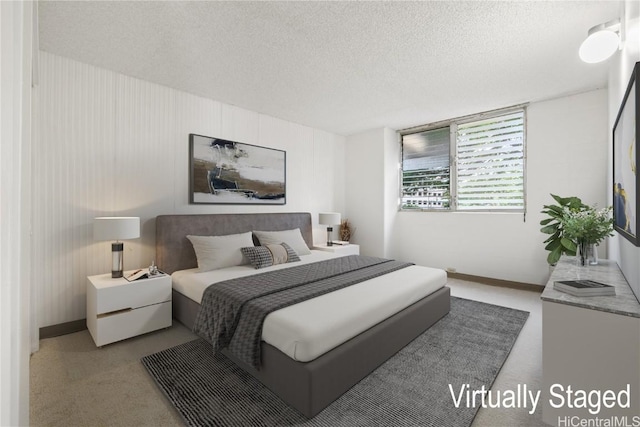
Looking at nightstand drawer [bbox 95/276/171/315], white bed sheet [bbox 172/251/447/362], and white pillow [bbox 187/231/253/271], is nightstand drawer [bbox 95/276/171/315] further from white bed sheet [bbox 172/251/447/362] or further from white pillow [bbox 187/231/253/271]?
white pillow [bbox 187/231/253/271]

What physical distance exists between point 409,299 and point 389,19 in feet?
7.70

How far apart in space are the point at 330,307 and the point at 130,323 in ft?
6.27

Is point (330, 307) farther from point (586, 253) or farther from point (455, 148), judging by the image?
point (455, 148)

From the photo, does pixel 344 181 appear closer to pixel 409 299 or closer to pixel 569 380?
pixel 409 299

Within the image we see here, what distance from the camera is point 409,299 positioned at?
8.38 ft

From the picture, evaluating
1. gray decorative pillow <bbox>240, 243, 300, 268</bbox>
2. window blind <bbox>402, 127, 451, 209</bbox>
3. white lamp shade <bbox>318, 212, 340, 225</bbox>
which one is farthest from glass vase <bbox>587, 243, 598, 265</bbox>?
white lamp shade <bbox>318, 212, 340, 225</bbox>

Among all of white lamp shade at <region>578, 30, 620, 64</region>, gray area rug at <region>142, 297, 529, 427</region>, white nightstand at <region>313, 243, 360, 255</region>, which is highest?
white lamp shade at <region>578, 30, 620, 64</region>

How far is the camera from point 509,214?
428 centimetres

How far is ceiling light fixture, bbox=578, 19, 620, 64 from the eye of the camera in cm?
195

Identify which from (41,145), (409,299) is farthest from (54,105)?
(409,299)

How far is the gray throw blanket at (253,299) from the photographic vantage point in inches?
76.9

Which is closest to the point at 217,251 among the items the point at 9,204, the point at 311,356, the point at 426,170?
the point at 311,356

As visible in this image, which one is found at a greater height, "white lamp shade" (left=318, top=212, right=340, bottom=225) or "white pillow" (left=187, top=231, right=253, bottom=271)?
"white lamp shade" (left=318, top=212, right=340, bottom=225)

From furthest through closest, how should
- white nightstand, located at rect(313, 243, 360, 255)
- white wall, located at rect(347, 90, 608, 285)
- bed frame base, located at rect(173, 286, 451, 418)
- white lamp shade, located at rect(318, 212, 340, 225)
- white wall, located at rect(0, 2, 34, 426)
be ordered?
white lamp shade, located at rect(318, 212, 340, 225) < white nightstand, located at rect(313, 243, 360, 255) < white wall, located at rect(347, 90, 608, 285) < bed frame base, located at rect(173, 286, 451, 418) < white wall, located at rect(0, 2, 34, 426)
